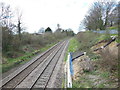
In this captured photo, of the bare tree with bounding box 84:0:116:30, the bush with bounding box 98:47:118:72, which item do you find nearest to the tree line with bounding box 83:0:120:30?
the bare tree with bounding box 84:0:116:30

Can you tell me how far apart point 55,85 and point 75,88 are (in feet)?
6.90

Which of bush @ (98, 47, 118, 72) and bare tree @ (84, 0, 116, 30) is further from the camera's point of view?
bare tree @ (84, 0, 116, 30)

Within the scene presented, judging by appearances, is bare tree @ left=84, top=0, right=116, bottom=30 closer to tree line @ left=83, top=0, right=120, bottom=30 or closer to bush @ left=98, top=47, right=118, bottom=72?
tree line @ left=83, top=0, right=120, bottom=30

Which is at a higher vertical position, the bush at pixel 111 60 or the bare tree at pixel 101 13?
the bare tree at pixel 101 13

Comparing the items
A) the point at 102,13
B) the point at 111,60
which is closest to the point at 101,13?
the point at 102,13

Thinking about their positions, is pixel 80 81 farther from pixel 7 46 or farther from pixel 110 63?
pixel 7 46

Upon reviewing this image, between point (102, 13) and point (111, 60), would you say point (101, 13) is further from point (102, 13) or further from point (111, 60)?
point (111, 60)

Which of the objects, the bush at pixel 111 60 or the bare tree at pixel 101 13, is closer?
the bush at pixel 111 60

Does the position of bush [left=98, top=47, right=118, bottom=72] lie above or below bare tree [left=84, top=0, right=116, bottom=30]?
below

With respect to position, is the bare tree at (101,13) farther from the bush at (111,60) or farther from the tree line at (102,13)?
the bush at (111,60)

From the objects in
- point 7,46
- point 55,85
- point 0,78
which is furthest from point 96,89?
point 7,46

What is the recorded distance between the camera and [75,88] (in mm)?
8094

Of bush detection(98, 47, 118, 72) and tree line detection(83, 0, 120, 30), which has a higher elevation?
tree line detection(83, 0, 120, 30)

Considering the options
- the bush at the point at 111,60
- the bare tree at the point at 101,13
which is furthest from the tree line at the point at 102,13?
the bush at the point at 111,60
